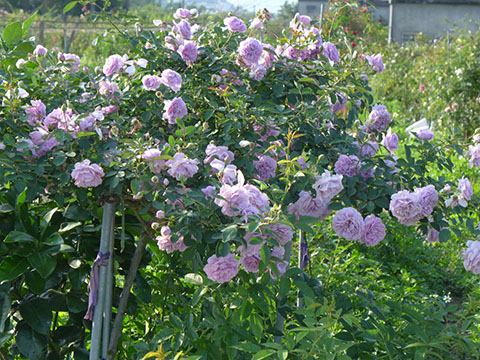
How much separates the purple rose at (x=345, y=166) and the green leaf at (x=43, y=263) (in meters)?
0.83

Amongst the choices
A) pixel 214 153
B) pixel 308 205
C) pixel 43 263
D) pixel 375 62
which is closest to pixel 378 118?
pixel 375 62

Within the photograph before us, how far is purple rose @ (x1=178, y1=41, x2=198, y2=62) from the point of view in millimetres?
1854

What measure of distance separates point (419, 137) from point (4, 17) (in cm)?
1911

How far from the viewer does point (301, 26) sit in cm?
208

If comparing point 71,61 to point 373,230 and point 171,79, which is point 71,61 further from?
point 373,230

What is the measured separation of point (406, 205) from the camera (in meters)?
1.57

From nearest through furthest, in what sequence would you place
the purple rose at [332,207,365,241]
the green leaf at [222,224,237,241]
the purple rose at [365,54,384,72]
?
1. the green leaf at [222,224,237,241]
2. the purple rose at [332,207,365,241]
3. the purple rose at [365,54,384,72]

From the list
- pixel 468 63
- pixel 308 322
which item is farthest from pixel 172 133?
pixel 468 63

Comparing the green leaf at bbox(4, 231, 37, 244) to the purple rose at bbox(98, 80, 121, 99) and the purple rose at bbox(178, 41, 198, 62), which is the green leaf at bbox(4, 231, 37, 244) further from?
the purple rose at bbox(178, 41, 198, 62)

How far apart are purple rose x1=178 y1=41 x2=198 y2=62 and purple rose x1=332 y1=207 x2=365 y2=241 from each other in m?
0.68

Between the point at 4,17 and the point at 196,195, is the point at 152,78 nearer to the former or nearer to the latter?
the point at 196,195

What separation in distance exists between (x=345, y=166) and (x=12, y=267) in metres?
0.96

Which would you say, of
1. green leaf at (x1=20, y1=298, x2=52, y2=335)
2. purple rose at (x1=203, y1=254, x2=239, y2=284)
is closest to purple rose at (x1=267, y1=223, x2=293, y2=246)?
purple rose at (x1=203, y1=254, x2=239, y2=284)

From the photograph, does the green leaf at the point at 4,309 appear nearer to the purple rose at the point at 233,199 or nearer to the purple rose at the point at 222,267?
the purple rose at the point at 222,267
